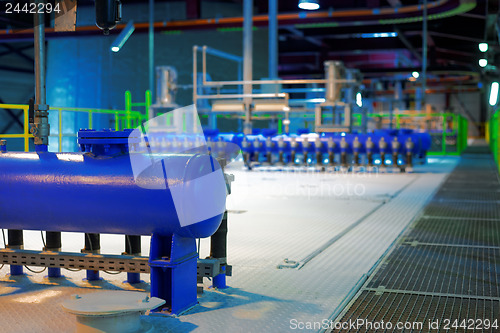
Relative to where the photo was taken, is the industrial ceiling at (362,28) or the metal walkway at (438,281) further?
the industrial ceiling at (362,28)

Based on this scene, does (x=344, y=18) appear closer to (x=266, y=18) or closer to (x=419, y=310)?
(x=266, y=18)

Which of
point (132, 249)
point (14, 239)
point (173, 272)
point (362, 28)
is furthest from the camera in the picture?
point (362, 28)

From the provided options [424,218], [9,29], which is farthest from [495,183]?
[9,29]

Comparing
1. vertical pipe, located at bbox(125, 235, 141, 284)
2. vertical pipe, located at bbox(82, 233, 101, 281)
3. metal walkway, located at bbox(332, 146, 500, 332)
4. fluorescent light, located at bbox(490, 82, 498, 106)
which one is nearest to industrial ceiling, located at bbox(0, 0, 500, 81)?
fluorescent light, located at bbox(490, 82, 498, 106)

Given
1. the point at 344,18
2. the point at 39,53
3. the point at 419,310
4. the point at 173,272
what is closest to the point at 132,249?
the point at 173,272

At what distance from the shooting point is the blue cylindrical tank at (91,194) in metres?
3.16

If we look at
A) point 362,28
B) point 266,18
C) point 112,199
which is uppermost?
point 362,28

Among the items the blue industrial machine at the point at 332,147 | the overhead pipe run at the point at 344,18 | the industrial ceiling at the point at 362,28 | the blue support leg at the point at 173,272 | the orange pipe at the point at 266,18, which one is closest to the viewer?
the blue support leg at the point at 173,272

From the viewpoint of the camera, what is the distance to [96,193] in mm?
3291

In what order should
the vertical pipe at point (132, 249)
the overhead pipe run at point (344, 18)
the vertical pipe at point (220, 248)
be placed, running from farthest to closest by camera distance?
the overhead pipe run at point (344, 18), the vertical pipe at point (132, 249), the vertical pipe at point (220, 248)

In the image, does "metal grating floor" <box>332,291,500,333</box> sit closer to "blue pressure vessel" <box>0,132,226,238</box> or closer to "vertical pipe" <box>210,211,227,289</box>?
"vertical pipe" <box>210,211,227,289</box>

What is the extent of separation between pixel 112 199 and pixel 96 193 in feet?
0.37

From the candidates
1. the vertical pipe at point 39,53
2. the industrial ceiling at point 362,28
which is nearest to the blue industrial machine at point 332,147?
the industrial ceiling at point 362,28

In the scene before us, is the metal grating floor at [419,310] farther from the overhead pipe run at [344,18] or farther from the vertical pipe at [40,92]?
the overhead pipe run at [344,18]
